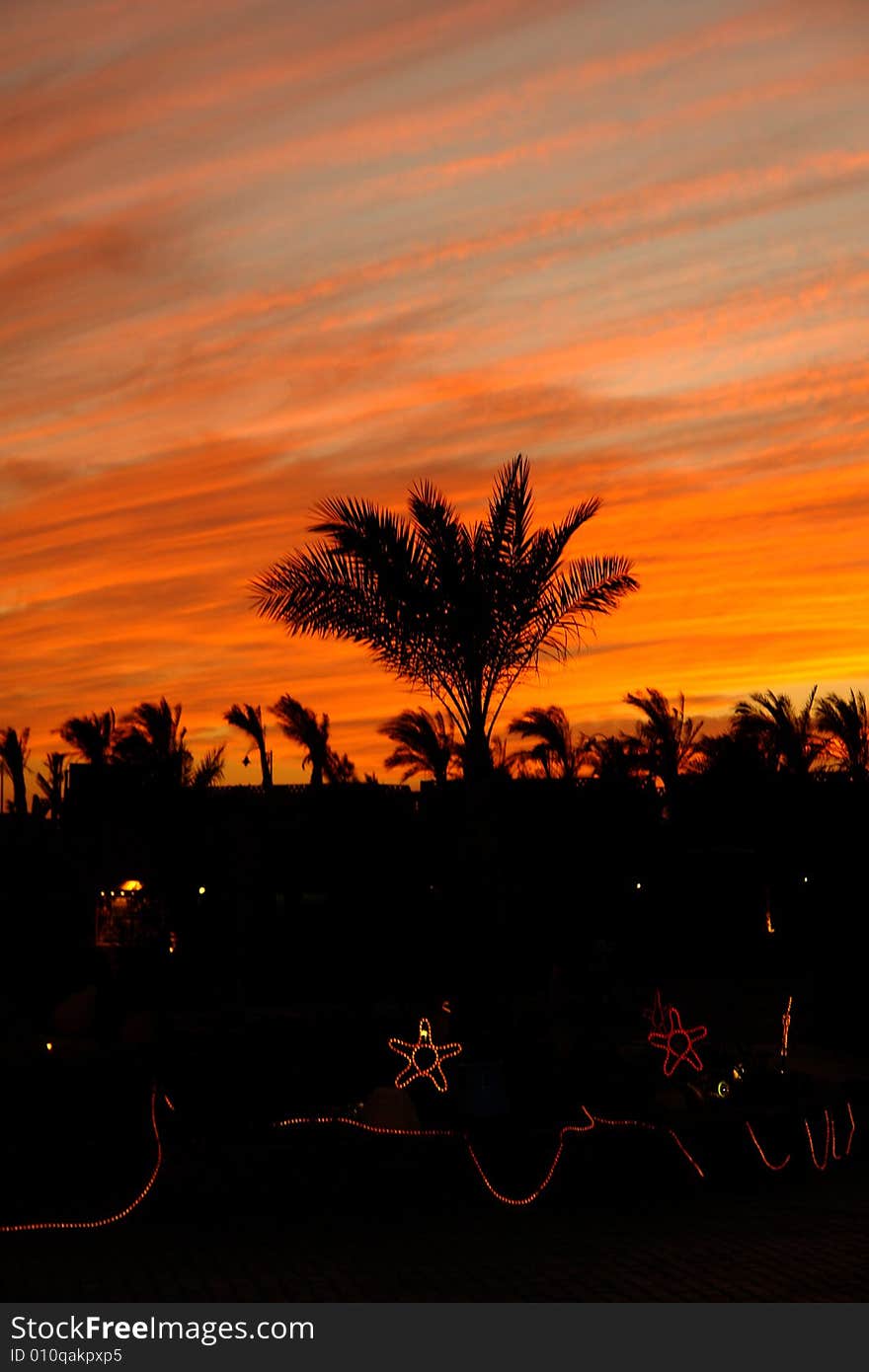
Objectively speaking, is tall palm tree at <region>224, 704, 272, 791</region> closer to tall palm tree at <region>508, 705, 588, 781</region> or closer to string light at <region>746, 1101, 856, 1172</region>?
tall palm tree at <region>508, 705, 588, 781</region>

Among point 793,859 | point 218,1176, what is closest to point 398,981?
point 793,859

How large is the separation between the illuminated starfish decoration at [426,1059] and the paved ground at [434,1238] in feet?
8.70

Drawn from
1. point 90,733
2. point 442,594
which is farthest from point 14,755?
point 442,594

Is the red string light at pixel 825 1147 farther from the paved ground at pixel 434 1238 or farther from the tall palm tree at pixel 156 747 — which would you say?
the tall palm tree at pixel 156 747

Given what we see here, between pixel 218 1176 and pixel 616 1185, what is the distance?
8.28 ft

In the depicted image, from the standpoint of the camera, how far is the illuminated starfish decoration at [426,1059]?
12.5 meters

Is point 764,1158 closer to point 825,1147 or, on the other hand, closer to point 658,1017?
point 825,1147

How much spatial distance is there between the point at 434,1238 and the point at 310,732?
3237 centimetres

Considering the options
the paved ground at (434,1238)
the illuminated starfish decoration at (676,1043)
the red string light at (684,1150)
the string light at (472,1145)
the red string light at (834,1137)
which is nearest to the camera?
the paved ground at (434,1238)

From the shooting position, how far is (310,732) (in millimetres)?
40969

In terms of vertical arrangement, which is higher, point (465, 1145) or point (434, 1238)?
point (465, 1145)

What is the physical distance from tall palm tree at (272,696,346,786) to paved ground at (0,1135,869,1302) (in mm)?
30884

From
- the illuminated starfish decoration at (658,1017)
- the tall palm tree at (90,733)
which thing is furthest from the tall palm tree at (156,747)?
the illuminated starfish decoration at (658,1017)

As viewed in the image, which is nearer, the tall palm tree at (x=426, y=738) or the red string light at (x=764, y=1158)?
the red string light at (x=764, y=1158)
